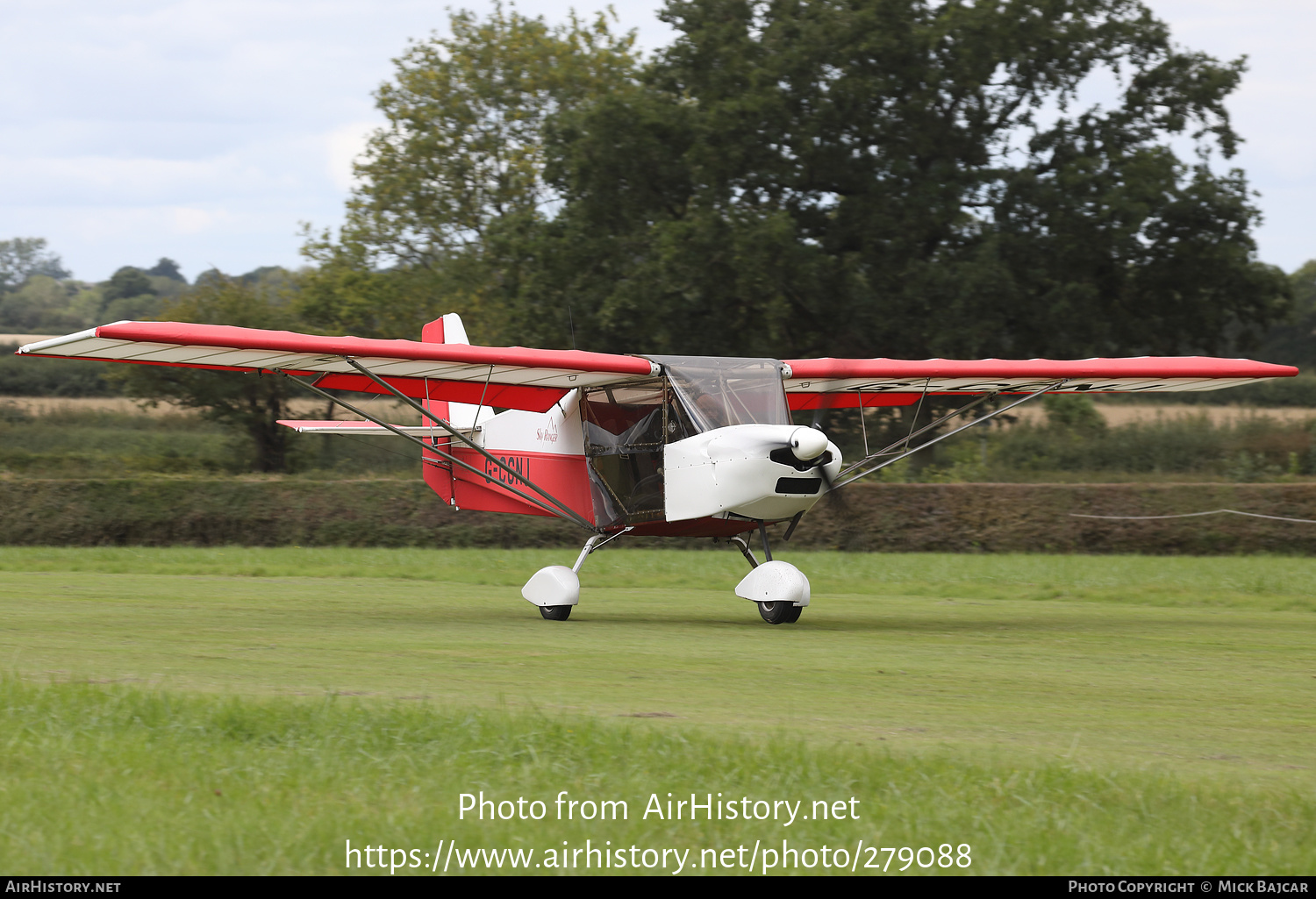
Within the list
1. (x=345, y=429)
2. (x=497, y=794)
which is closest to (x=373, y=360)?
(x=345, y=429)

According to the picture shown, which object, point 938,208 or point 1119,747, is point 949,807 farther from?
point 938,208

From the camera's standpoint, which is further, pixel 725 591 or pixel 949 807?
→ pixel 725 591

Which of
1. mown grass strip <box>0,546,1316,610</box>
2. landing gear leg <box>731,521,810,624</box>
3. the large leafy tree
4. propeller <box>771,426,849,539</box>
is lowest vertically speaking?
mown grass strip <box>0,546,1316,610</box>

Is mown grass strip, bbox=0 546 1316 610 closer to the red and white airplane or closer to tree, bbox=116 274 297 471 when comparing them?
the red and white airplane

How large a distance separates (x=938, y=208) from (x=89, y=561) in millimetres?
19973

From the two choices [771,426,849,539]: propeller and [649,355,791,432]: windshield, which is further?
[649,355,791,432]: windshield

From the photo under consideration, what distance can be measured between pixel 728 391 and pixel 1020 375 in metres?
3.63

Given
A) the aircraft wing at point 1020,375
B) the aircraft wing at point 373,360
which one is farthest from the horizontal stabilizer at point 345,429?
the aircraft wing at point 1020,375

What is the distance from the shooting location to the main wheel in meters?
11.9

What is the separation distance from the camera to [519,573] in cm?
1916

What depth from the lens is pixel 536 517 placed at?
2494 cm

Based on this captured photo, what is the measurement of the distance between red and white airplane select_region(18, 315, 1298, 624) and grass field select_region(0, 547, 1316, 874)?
1090 millimetres

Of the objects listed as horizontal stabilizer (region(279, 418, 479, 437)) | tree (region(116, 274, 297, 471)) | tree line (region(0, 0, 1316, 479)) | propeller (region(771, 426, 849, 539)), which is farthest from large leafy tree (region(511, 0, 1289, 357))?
propeller (region(771, 426, 849, 539))

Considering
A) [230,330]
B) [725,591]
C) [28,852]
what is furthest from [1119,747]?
[725,591]
